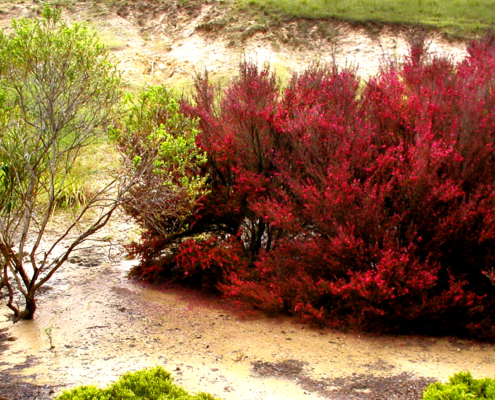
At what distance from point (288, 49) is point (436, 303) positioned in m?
13.7

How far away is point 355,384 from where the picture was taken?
4.57m

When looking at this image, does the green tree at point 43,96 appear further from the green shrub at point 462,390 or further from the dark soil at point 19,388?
the green shrub at point 462,390

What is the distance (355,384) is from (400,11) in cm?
1723

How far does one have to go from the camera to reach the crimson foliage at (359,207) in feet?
18.5

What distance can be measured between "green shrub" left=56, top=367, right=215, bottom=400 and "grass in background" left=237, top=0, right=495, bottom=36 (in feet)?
55.7

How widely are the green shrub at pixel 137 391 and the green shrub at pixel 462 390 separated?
5.05ft

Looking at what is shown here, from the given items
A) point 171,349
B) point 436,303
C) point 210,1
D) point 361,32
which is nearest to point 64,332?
point 171,349

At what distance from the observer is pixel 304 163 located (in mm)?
6465

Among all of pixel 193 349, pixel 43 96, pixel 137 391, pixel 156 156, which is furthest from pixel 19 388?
pixel 43 96

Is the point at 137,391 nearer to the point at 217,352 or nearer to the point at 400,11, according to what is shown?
the point at 217,352

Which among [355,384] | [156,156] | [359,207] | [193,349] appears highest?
[156,156]

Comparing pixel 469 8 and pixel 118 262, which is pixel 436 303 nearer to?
pixel 118 262

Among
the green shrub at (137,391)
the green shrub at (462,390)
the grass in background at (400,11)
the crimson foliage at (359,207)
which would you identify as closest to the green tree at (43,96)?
the crimson foliage at (359,207)

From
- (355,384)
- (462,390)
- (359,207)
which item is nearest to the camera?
(462,390)
